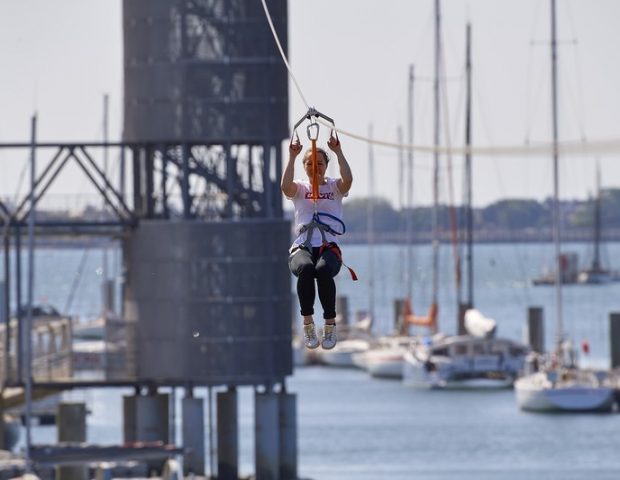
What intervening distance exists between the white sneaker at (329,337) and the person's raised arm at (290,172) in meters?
1.51

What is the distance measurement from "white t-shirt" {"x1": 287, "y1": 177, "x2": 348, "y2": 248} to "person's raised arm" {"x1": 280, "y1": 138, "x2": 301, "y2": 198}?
169mm

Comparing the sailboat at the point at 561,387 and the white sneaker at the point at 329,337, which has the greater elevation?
the white sneaker at the point at 329,337

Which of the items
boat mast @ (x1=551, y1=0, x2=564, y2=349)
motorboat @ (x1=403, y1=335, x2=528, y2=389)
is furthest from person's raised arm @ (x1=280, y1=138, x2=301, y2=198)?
motorboat @ (x1=403, y1=335, x2=528, y2=389)

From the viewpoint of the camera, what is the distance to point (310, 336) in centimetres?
2336

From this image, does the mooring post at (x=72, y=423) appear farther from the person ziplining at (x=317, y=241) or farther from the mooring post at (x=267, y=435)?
the person ziplining at (x=317, y=241)

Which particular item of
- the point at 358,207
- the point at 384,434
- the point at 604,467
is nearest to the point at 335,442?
the point at 384,434

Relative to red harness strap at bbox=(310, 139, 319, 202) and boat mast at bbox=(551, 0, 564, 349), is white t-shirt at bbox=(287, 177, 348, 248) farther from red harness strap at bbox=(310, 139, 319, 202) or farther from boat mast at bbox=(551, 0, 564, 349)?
boat mast at bbox=(551, 0, 564, 349)

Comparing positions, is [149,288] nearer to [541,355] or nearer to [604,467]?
A: [604,467]

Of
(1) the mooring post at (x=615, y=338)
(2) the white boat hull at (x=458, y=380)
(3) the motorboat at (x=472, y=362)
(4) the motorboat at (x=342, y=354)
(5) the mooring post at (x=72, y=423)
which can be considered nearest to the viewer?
(5) the mooring post at (x=72, y=423)

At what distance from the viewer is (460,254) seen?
11581cm

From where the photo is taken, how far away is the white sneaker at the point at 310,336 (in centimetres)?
2328

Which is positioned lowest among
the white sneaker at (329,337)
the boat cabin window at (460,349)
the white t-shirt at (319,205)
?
the boat cabin window at (460,349)

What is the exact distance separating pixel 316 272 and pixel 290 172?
140 centimetres

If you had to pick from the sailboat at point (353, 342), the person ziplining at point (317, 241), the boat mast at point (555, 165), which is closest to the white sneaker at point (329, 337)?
the person ziplining at point (317, 241)
